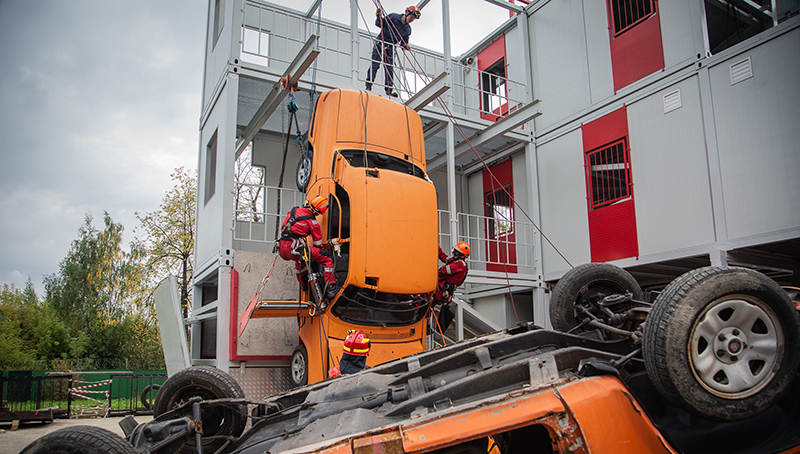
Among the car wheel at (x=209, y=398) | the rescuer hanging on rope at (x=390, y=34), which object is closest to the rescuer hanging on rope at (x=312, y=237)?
the car wheel at (x=209, y=398)

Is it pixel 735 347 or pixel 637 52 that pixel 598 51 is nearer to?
pixel 637 52

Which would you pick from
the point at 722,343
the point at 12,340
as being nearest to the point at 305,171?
the point at 722,343

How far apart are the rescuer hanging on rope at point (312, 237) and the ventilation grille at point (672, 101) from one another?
21.2 feet

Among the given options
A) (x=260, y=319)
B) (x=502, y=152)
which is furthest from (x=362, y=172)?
(x=502, y=152)

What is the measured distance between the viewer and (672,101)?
9.25 metres

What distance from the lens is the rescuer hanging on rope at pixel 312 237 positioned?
261 inches

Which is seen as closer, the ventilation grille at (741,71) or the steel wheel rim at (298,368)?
the steel wheel rim at (298,368)

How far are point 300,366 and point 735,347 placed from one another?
5.73m

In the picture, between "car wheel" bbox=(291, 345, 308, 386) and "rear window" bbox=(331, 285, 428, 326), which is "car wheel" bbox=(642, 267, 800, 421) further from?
"car wheel" bbox=(291, 345, 308, 386)

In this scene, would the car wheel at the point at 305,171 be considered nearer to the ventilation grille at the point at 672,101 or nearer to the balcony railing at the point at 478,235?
the balcony railing at the point at 478,235

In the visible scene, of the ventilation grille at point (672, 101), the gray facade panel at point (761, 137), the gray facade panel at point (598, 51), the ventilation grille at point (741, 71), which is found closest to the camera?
the gray facade panel at point (761, 137)

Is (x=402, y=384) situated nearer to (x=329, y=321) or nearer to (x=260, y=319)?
(x=329, y=321)

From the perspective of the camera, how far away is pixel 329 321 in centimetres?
666

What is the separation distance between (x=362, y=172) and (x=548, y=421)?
14.9ft
